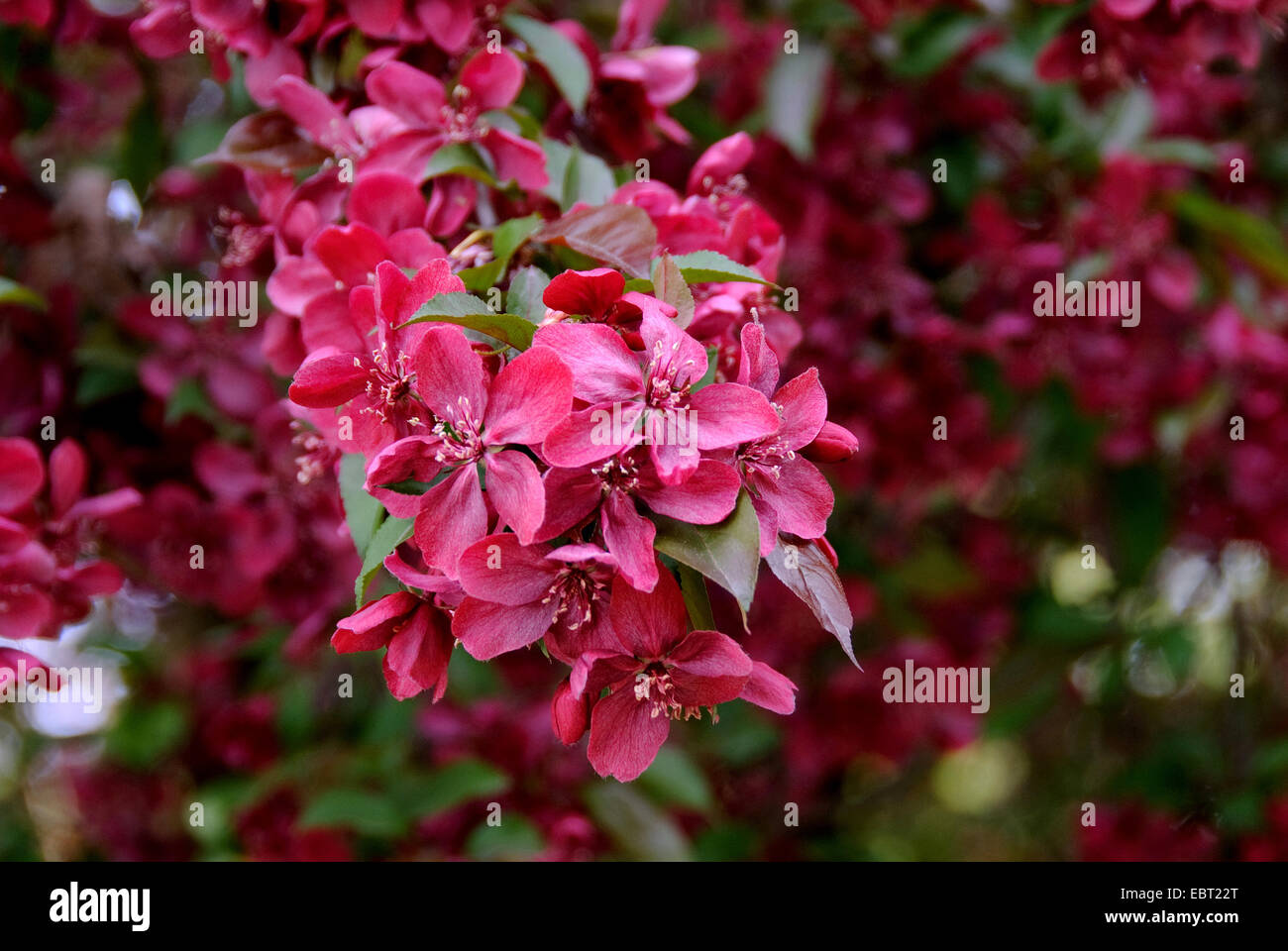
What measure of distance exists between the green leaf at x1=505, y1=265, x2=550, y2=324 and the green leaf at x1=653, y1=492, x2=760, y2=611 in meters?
0.21

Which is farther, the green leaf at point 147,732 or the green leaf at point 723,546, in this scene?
the green leaf at point 147,732

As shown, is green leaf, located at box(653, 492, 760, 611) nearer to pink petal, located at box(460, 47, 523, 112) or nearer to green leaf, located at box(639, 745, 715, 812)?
pink petal, located at box(460, 47, 523, 112)

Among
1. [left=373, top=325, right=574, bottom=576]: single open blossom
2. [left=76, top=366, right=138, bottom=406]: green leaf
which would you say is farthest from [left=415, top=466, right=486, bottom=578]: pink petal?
[left=76, top=366, right=138, bottom=406]: green leaf

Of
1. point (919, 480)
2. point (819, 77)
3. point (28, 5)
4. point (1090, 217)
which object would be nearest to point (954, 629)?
point (919, 480)

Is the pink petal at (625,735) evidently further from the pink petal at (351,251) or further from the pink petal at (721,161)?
the pink petal at (721,161)

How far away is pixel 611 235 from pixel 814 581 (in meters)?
0.33

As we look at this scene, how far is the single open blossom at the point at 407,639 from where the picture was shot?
79 cm

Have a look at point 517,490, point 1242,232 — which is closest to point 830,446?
point 517,490

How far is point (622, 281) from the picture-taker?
77cm

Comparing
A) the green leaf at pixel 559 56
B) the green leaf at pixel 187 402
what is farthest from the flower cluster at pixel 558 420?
the green leaf at pixel 187 402

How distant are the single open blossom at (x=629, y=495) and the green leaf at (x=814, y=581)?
3.1 inches

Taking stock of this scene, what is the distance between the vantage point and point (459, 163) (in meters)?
0.98
